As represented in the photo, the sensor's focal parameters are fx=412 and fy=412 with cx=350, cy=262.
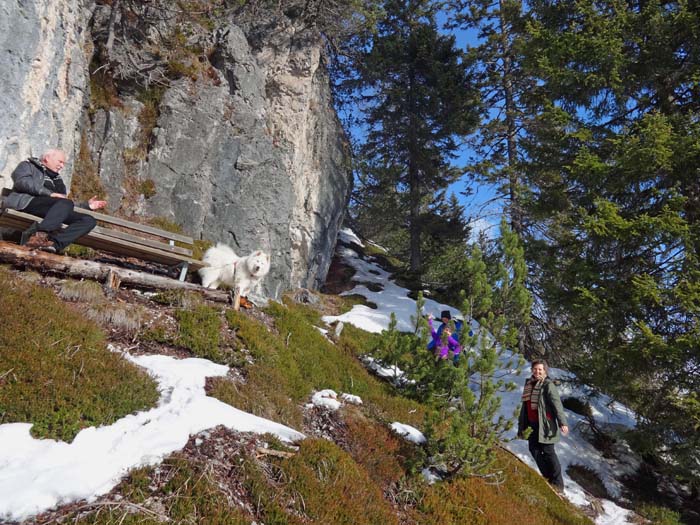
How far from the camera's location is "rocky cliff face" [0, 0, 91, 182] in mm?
7090

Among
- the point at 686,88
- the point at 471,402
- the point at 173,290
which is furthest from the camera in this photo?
the point at 686,88

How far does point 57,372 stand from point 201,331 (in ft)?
7.28

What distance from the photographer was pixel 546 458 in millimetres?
7016

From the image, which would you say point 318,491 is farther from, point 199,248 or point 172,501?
point 199,248

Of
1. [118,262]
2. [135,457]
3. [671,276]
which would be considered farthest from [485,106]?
[135,457]

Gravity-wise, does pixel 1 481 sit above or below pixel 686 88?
below

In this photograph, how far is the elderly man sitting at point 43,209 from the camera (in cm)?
614

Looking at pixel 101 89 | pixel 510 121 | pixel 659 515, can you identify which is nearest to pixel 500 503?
pixel 659 515

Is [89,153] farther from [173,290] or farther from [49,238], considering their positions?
[173,290]

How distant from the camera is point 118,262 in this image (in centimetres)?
823

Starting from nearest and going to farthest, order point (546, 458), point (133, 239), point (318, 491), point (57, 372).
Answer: point (318, 491) < point (57, 372) < point (546, 458) < point (133, 239)

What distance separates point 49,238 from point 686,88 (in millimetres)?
12967

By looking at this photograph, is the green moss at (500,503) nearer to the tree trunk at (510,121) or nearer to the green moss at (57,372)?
the green moss at (57,372)

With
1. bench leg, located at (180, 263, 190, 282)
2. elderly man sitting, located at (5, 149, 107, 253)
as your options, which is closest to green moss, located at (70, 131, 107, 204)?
elderly man sitting, located at (5, 149, 107, 253)
